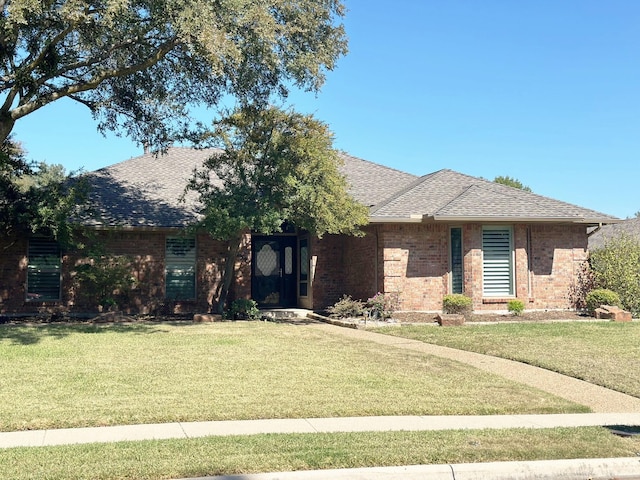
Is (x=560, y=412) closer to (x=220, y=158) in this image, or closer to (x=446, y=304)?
(x=446, y=304)

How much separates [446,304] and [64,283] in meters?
11.6

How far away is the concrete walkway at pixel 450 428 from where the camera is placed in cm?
534

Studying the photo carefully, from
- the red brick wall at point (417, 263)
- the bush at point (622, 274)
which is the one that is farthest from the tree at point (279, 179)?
the bush at point (622, 274)

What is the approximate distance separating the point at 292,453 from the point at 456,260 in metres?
13.5

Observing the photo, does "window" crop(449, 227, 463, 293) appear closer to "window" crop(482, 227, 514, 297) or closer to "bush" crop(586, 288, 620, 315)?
"window" crop(482, 227, 514, 297)

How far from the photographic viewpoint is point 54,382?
28.9 feet

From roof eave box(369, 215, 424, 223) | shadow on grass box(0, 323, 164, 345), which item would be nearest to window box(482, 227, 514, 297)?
roof eave box(369, 215, 424, 223)

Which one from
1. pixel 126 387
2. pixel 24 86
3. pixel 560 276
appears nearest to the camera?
pixel 126 387

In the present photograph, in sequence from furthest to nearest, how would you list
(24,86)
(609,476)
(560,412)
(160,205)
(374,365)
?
1. (160,205)
2. (24,86)
3. (374,365)
4. (560,412)
5. (609,476)

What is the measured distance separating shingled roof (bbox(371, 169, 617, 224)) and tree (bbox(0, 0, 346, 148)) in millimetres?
4822

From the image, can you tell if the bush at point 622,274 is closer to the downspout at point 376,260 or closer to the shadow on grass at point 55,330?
the downspout at point 376,260

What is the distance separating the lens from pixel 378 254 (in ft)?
60.8

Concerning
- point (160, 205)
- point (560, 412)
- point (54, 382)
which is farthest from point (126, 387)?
point (160, 205)

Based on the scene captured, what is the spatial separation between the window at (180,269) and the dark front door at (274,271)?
2354mm
